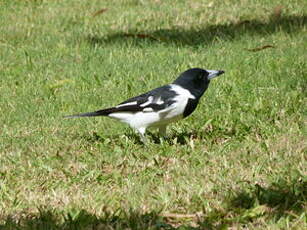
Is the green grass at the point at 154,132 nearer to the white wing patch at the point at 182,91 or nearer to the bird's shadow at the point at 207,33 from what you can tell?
the bird's shadow at the point at 207,33

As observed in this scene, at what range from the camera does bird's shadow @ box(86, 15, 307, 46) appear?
10070mm

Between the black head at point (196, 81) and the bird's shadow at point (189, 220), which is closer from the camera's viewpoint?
the bird's shadow at point (189, 220)

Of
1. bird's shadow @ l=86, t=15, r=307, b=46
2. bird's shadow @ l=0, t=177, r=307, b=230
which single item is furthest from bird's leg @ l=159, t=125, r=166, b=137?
bird's shadow @ l=86, t=15, r=307, b=46

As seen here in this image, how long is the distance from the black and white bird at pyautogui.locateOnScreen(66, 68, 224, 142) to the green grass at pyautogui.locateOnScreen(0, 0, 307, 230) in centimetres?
20

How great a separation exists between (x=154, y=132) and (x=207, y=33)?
3.62 meters

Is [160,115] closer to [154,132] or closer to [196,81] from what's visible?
[196,81]

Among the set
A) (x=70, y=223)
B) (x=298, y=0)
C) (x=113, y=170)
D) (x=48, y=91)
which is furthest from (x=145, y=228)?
(x=298, y=0)

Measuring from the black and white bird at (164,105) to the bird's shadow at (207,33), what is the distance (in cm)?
342

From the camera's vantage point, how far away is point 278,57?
8617mm

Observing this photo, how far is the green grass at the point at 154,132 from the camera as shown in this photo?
4770mm

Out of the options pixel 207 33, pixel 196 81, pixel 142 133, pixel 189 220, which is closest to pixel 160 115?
pixel 142 133

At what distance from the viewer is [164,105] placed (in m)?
6.20

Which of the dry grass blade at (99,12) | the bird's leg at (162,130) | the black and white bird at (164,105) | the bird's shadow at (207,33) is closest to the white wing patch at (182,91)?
the black and white bird at (164,105)

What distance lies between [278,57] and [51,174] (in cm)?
387
